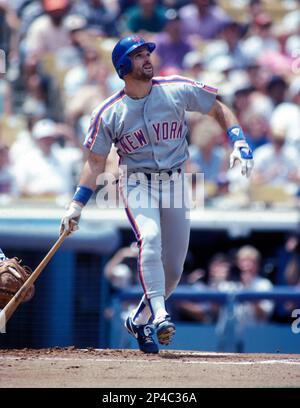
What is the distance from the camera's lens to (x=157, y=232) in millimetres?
6426

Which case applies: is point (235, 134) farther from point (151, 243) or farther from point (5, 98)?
point (5, 98)

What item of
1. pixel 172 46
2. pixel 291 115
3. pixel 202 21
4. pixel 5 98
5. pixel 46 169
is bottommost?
pixel 46 169

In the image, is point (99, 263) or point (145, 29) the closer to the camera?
point (99, 263)

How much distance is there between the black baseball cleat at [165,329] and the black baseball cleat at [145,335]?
0.40 metres

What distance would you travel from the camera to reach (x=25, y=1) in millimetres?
13617

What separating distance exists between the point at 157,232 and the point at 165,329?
626 mm

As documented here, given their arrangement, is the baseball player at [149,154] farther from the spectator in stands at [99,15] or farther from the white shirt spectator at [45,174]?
the spectator in stands at [99,15]

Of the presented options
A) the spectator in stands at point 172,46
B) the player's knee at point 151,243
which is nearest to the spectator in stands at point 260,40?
the spectator in stands at point 172,46

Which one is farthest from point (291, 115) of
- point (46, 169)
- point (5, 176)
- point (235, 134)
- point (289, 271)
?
point (235, 134)

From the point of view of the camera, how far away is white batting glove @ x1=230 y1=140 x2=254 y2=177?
6398 mm

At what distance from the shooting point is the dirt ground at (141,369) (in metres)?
5.50
